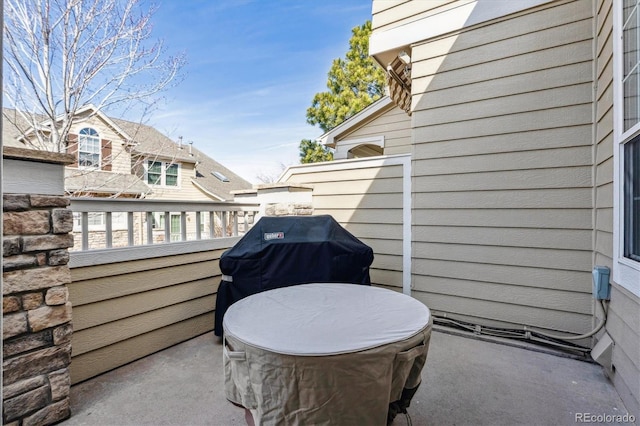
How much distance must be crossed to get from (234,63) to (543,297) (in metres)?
9.25

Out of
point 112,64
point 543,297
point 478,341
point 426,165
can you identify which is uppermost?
point 112,64

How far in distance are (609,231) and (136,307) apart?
3.49 metres

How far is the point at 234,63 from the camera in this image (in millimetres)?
9203

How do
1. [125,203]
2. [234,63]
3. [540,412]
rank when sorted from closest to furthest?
[540,412] → [125,203] → [234,63]

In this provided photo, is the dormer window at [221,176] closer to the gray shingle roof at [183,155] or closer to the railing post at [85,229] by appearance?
the gray shingle roof at [183,155]

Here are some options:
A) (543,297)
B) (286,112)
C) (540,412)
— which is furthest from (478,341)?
(286,112)

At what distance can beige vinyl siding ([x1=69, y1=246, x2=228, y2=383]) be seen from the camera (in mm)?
2223

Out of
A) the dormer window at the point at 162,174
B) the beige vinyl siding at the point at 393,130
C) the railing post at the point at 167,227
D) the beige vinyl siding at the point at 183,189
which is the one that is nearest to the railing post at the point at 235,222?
the railing post at the point at 167,227

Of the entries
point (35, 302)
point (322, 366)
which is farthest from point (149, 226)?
point (322, 366)

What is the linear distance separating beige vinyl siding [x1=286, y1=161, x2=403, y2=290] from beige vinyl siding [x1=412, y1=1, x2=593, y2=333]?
25 centimetres

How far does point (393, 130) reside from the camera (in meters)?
5.91

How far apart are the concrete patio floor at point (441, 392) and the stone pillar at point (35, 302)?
9.5 inches

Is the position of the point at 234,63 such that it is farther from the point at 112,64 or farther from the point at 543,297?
the point at 543,297

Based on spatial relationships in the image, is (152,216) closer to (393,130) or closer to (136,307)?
(136,307)
